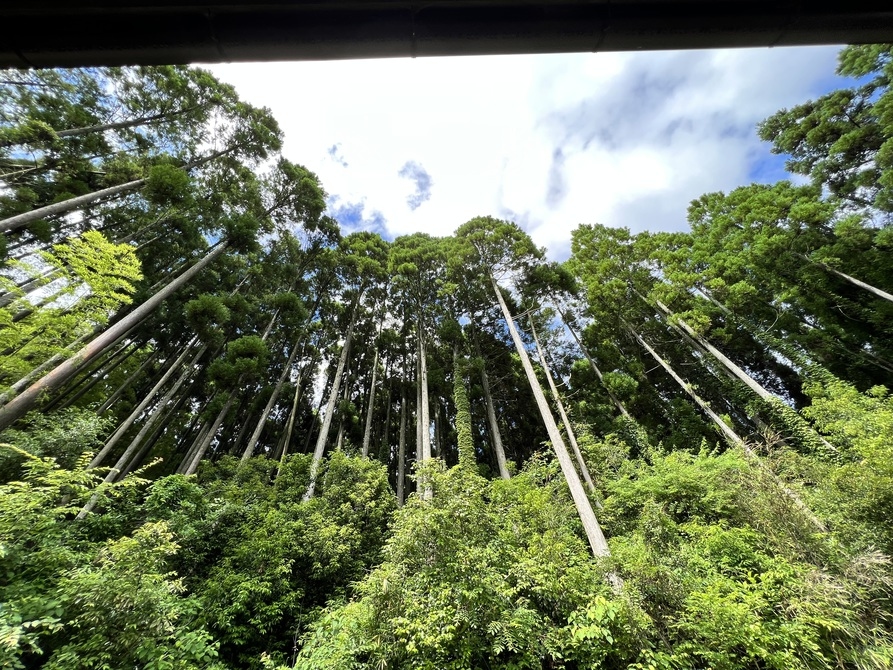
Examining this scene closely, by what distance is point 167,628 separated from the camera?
3.79 metres

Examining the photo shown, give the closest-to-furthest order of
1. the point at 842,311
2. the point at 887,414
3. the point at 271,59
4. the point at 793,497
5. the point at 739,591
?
the point at 271,59 → the point at 739,591 → the point at 793,497 → the point at 887,414 → the point at 842,311

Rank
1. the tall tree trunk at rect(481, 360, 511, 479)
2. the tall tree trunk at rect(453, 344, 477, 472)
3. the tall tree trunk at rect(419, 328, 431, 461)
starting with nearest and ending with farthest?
the tall tree trunk at rect(419, 328, 431, 461), the tall tree trunk at rect(453, 344, 477, 472), the tall tree trunk at rect(481, 360, 511, 479)

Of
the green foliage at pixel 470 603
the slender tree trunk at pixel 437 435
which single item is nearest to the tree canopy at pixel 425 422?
the green foliage at pixel 470 603

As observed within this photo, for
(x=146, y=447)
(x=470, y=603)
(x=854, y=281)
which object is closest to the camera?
(x=470, y=603)

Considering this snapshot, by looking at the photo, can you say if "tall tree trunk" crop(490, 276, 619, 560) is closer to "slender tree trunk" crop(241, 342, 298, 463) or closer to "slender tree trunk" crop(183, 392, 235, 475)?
"slender tree trunk" crop(241, 342, 298, 463)

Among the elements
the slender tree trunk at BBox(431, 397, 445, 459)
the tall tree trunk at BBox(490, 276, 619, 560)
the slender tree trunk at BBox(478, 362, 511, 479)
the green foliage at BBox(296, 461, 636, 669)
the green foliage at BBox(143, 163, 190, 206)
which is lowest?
the green foliage at BBox(296, 461, 636, 669)

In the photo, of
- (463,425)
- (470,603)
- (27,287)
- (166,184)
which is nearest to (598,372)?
(463,425)

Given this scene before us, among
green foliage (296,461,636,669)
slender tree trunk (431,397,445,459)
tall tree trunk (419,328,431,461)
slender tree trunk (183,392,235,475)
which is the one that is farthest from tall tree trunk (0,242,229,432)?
slender tree trunk (431,397,445,459)

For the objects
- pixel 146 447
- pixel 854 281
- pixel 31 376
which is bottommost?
pixel 31 376

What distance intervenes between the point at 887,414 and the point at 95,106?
73.2 feet

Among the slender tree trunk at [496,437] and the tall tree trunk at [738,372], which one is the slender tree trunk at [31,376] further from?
the tall tree trunk at [738,372]

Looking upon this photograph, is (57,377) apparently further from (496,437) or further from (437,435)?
(437,435)

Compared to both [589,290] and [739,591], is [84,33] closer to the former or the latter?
[739,591]

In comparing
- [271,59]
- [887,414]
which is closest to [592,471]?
[887,414]
